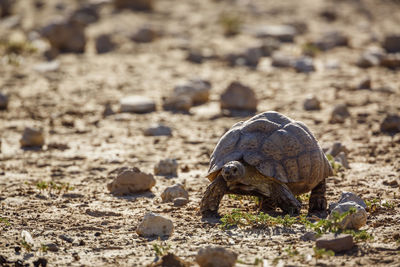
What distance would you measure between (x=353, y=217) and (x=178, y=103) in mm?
4969

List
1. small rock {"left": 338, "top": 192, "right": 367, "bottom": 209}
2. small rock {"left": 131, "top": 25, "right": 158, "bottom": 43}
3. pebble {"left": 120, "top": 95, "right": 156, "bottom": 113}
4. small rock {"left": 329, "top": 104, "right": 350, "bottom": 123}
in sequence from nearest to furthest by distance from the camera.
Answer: small rock {"left": 338, "top": 192, "right": 367, "bottom": 209}, small rock {"left": 329, "top": 104, "right": 350, "bottom": 123}, pebble {"left": 120, "top": 95, "right": 156, "bottom": 113}, small rock {"left": 131, "top": 25, "right": 158, "bottom": 43}

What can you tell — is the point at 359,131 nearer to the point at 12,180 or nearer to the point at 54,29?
the point at 12,180

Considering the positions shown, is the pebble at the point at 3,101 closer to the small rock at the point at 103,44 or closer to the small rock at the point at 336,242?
the small rock at the point at 103,44

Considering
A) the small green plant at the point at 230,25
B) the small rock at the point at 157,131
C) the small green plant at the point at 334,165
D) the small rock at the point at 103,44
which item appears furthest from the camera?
the small green plant at the point at 230,25

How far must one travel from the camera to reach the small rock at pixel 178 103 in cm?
935

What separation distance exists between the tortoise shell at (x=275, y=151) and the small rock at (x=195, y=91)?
13.6 ft

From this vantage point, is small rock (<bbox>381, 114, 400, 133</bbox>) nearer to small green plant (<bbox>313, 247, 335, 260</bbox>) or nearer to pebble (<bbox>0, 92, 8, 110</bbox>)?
small green plant (<bbox>313, 247, 335, 260</bbox>)

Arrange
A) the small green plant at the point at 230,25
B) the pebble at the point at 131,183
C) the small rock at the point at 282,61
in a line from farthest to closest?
1. the small green plant at the point at 230,25
2. the small rock at the point at 282,61
3. the pebble at the point at 131,183

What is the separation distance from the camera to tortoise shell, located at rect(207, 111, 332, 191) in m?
5.20

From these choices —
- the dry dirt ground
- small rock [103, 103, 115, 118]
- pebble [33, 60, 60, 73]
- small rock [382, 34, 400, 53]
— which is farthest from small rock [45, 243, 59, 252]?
Result: small rock [382, 34, 400, 53]

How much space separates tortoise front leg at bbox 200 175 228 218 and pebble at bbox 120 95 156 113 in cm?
413

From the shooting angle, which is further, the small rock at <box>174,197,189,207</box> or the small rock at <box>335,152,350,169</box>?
the small rock at <box>335,152,350,169</box>

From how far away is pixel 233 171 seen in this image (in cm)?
498

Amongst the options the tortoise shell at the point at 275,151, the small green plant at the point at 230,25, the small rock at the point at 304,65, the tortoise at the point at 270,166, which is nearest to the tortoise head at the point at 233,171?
the tortoise at the point at 270,166
